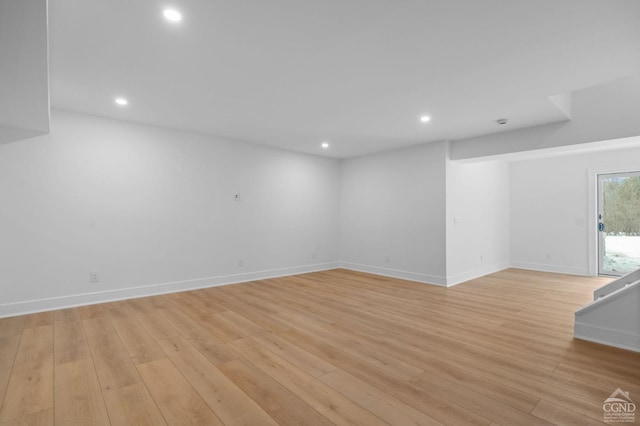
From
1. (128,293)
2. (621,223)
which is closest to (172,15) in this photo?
(128,293)

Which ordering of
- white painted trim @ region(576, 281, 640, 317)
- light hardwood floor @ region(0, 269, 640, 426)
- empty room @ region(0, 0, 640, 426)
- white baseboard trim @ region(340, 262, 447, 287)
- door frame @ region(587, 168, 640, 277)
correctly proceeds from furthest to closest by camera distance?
door frame @ region(587, 168, 640, 277) → white baseboard trim @ region(340, 262, 447, 287) → white painted trim @ region(576, 281, 640, 317) → empty room @ region(0, 0, 640, 426) → light hardwood floor @ region(0, 269, 640, 426)

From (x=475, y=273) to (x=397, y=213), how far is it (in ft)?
6.31

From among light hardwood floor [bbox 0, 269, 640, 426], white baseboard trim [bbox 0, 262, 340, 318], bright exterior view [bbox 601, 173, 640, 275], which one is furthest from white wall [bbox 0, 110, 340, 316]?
bright exterior view [bbox 601, 173, 640, 275]

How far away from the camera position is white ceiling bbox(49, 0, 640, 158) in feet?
6.37

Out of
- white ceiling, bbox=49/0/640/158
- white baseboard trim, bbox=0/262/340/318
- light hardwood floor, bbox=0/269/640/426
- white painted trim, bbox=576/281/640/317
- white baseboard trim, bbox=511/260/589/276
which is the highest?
white ceiling, bbox=49/0/640/158

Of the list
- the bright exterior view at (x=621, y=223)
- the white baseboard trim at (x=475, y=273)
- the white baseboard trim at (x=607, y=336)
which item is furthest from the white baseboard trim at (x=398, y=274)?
the bright exterior view at (x=621, y=223)

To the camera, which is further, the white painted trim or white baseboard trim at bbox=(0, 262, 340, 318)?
white baseboard trim at bbox=(0, 262, 340, 318)

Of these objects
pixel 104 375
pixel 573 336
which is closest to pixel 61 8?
pixel 104 375

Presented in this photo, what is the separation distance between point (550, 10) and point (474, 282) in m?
4.49

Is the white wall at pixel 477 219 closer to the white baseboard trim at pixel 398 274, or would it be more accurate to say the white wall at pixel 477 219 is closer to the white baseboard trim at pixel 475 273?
the white baseboard trim at pixel 475 273

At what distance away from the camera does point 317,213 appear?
6.57 metres

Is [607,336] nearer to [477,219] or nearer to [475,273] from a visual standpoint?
[475,273]

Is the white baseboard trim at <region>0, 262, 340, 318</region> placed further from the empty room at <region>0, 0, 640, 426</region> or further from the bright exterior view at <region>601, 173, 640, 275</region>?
the bright exterior view at <region>601, 173, 640, 275</region>

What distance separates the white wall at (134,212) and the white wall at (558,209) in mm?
5165
